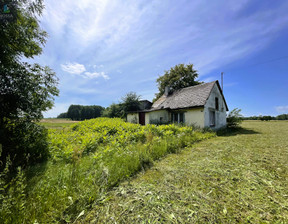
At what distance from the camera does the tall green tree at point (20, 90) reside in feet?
→ 11.2

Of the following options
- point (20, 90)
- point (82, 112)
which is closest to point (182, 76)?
point (20, 90)

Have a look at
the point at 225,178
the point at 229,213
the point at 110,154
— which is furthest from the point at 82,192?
the point at 225,178

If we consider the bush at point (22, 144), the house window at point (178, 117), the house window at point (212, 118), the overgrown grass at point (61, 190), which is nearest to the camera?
the overgrown grass at point (61, 190)

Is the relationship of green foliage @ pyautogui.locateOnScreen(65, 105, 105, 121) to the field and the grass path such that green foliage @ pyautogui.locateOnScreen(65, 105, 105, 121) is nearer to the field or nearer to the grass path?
the field

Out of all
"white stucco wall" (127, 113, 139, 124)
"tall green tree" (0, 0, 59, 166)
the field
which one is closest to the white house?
"white stucco wall" (127, 113, 139, 124)

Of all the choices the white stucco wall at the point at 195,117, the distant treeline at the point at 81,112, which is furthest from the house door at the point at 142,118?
the distant treeline at the point at 81,112

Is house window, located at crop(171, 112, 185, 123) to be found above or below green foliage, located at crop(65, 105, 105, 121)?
below

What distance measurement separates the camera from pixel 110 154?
3.87 m

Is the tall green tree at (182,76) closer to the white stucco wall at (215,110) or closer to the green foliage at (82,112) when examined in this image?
the white stucco wall at (215,110)

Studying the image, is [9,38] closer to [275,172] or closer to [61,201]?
[61,201]

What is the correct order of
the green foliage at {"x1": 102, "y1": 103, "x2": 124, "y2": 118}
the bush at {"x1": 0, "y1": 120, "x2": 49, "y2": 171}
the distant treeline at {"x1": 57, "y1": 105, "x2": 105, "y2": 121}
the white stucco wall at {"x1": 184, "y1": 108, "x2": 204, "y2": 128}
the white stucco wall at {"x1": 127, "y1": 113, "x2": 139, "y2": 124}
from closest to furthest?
the bush at {"x1": 0, "y1": 120, "x2": 49, "y2": 171} < the white stucco wall at {"x1": 184, "y1": 108, "x2": 204, "y2": 128} < the white stucco wall at {"x1": 127, "y1": 113, "x2": 139, "y2": 124} < the green foliage at {"x1": 102, "y1": 103, "x2": 124, "y2": 118} < the distant treeline at {"x1": 57, "y1": 105, "x2": 105, "y2": 121}

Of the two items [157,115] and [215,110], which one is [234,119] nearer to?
[215,110]

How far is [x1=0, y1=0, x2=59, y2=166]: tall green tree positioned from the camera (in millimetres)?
3426

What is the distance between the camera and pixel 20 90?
3.91m
